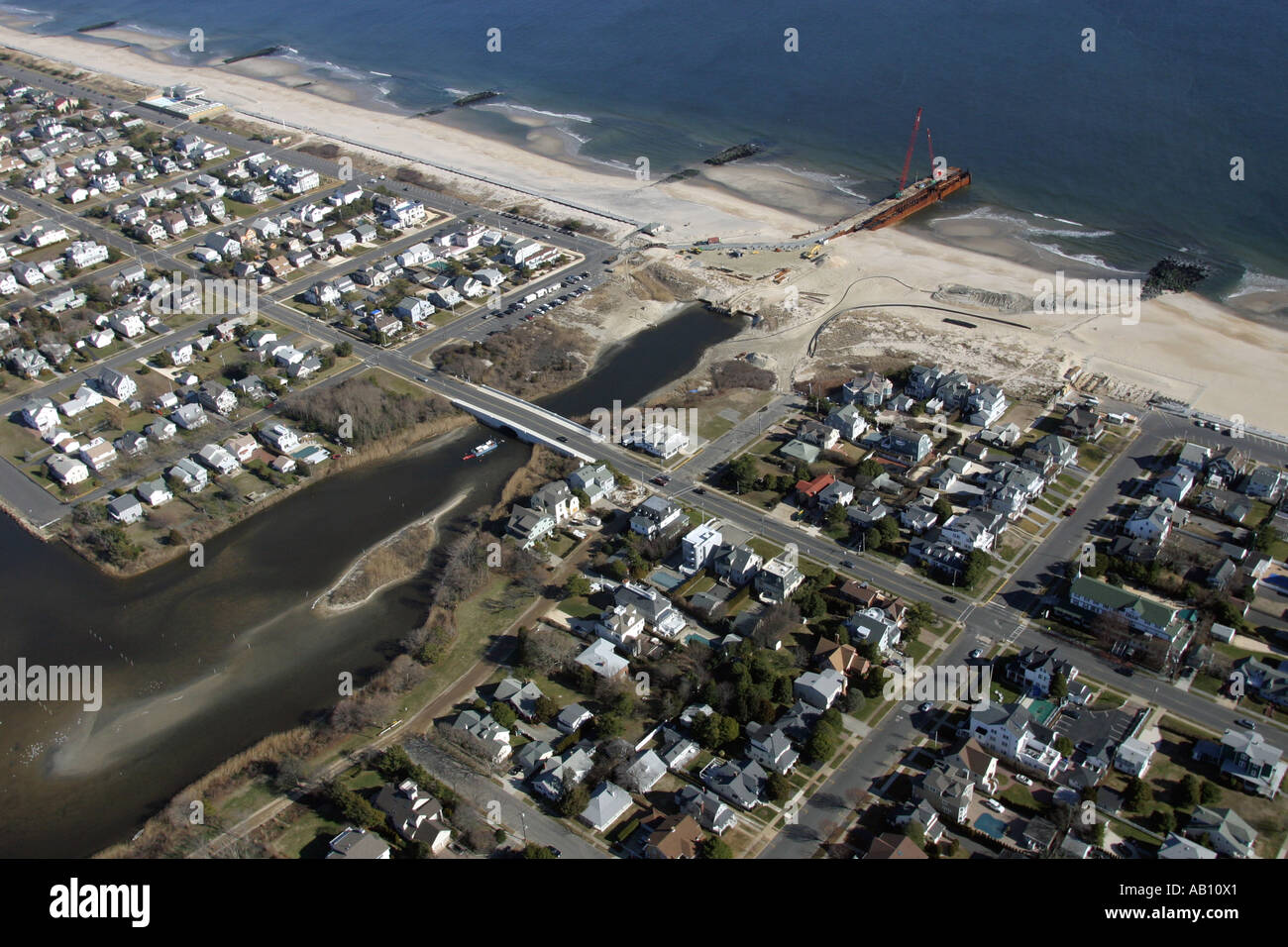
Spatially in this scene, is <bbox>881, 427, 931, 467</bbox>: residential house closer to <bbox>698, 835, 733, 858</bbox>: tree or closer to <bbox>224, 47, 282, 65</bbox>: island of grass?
<bbox>698, 835, 733, 858</bbox>: tree

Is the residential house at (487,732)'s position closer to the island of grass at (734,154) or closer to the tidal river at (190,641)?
the tidal river at (190,641)

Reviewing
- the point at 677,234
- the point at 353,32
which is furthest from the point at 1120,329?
the point at 353,32

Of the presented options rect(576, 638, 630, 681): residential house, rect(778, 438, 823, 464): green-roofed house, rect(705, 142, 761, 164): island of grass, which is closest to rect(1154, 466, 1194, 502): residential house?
rect(778, 438, 823, 464): green-roofed house

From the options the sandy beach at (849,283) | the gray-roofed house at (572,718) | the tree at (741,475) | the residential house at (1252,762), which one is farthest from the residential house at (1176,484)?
the gray-roofed house at (572,718)

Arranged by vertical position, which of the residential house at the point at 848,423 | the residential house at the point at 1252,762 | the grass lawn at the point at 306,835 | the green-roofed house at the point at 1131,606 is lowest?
the grass lawn at the point at 306,835

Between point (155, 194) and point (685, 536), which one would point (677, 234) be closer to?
point (685, 536)

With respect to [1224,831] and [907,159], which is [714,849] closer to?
[1224,831]
